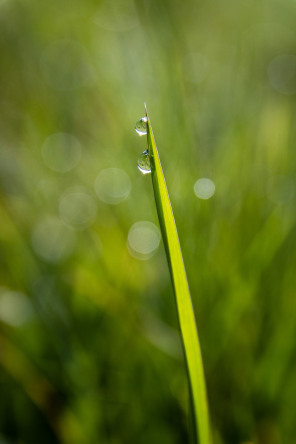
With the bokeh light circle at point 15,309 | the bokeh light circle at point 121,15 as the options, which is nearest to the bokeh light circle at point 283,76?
the bokeh light circle at point 121,15

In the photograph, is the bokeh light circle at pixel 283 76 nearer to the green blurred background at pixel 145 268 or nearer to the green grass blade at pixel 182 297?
the green blurred background at pixel 145 268

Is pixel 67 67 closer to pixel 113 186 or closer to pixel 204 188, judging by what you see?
pixel 113 186

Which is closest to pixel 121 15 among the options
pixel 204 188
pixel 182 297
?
pixel 204 188

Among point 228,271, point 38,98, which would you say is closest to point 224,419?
point 228,271

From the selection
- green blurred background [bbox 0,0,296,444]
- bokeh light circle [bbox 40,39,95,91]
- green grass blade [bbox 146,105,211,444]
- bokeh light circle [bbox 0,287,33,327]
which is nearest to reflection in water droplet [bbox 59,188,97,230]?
green blurred background [bbox 0,0,296,444]

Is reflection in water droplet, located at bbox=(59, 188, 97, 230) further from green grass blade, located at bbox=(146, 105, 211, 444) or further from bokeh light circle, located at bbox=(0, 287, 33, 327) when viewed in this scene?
green grass blade, located at bbox=(146, 105, 211, 444)

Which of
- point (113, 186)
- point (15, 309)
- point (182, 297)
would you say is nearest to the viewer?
point (182, 297)
